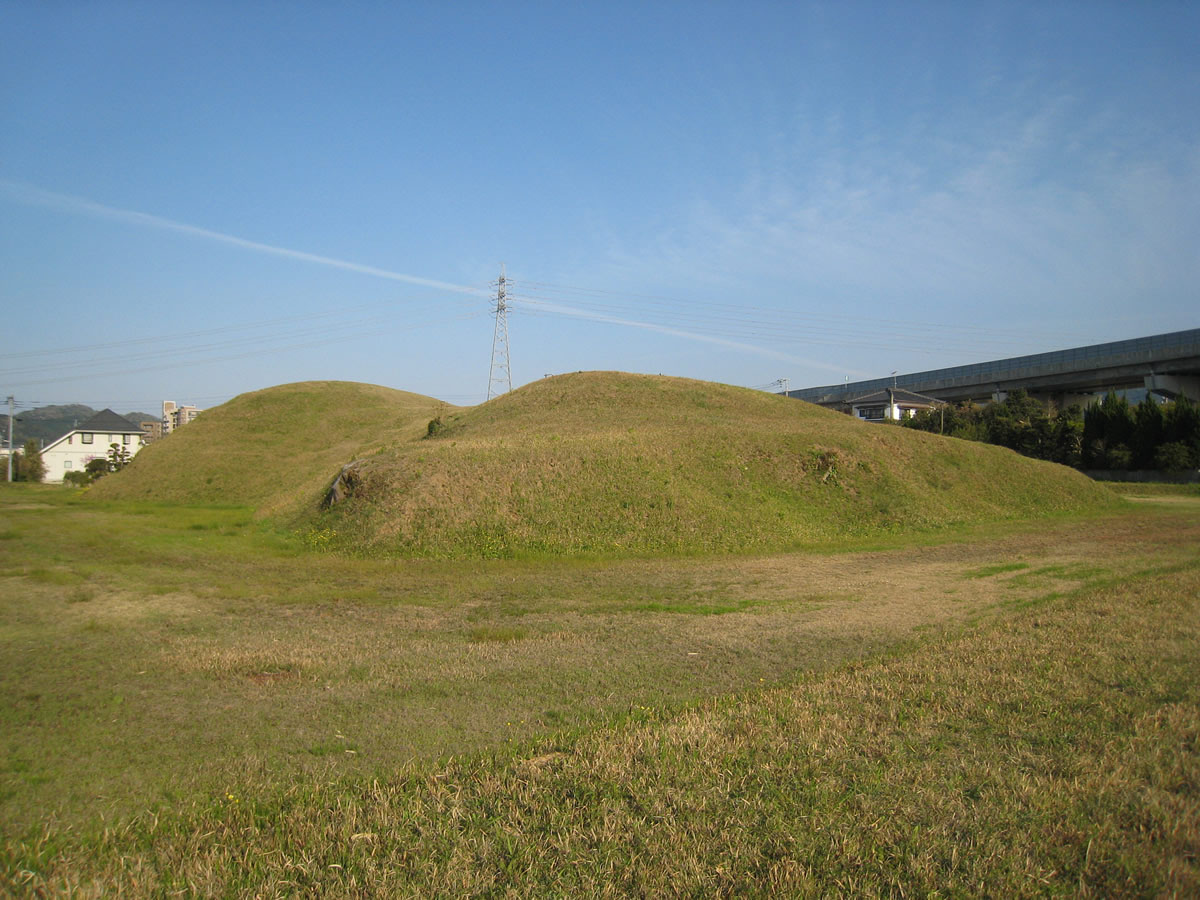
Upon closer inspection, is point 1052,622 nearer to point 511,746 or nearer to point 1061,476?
point 511,746

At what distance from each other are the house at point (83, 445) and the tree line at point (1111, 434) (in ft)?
346

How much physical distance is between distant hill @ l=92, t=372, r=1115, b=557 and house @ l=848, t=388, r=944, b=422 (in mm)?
63065

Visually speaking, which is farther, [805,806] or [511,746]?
[511,746]

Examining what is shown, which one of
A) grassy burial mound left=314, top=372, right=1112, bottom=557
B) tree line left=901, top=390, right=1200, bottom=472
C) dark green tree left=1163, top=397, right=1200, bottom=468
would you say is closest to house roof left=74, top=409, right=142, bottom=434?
grassy burial mound left=314, top=372, right=1112, bottom=557

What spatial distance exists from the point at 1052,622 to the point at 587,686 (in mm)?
7107

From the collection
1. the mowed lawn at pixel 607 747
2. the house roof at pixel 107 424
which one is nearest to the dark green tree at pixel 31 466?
the house roof at pixel 107 424

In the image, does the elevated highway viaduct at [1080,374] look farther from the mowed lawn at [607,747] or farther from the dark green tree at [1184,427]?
the mowed lawn at [607,747]

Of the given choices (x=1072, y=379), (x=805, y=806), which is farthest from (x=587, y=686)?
(x=1072, y=379)

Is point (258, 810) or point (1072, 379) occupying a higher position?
point (1072, 379)

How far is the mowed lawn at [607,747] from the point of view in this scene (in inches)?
161

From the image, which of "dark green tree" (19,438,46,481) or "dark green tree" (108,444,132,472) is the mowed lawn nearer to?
"dark green tree" (108,444,132,472)

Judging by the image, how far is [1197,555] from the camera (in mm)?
18406

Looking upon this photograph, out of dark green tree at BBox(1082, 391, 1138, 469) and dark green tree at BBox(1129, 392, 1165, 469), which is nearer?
dark green tree at BBox(1129, 392, 1165, 469)

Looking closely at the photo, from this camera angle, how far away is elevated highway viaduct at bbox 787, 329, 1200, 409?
245 feet
